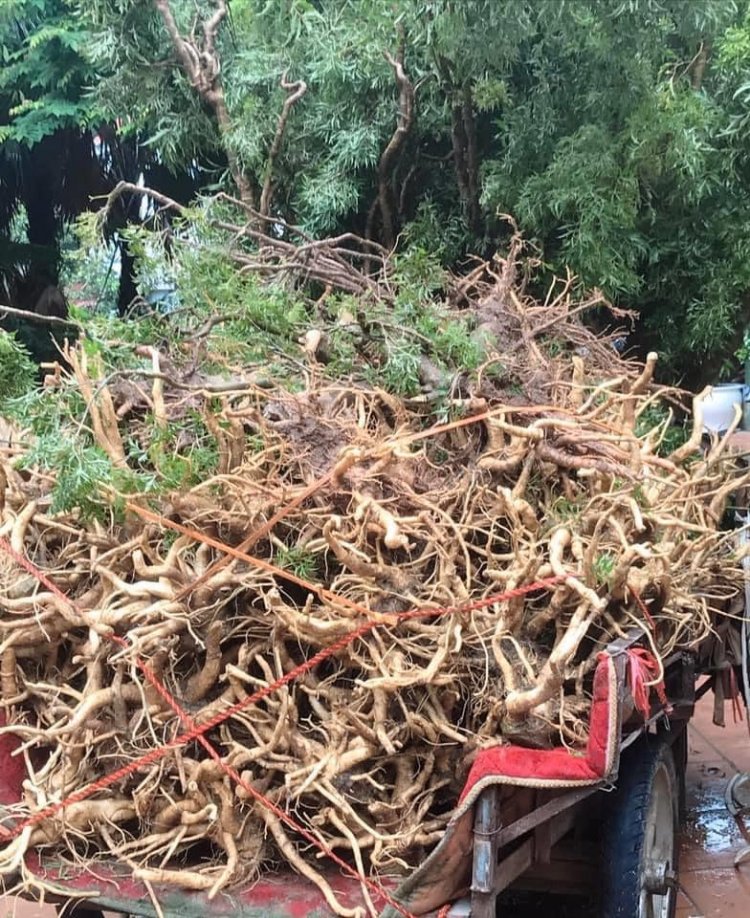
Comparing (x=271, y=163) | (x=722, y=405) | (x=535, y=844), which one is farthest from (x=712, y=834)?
(x=271, y=163)

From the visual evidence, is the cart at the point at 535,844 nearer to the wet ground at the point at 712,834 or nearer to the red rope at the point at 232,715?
the red rope at the point at 232,715

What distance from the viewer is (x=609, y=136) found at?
14.6 feet

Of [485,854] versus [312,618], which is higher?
[312,618]

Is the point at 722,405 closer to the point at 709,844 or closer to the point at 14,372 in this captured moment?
the point at 709,844

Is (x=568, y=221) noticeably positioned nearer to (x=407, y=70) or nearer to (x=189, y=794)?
(x=407, y=70)

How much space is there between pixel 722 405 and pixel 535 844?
383 centimetres

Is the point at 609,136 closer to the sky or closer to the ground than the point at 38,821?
closer to the sky

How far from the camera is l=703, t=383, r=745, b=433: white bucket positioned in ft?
16.3

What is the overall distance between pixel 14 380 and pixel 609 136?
3.05m

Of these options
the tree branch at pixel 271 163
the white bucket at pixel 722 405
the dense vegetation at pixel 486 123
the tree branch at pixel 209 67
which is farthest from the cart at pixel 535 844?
the tree branch at pixel 209 67

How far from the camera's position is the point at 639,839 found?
2104mm

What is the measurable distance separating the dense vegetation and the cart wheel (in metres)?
2.26

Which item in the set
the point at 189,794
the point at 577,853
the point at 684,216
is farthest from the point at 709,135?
the point at 189,794

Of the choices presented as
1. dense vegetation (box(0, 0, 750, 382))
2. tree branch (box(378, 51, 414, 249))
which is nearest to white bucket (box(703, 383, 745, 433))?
dense vegetation (box(0, 0, 750, 382))
